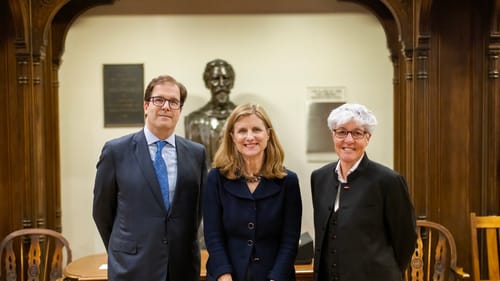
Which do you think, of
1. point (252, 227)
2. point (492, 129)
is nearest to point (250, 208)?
point (252, 227)

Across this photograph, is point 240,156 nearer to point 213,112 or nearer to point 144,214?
point 144,214

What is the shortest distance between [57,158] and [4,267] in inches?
38.8

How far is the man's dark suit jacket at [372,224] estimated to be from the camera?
2219 mm

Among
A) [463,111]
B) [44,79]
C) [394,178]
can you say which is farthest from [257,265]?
[44,79]

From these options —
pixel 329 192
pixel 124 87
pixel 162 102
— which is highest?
pixel 124 87

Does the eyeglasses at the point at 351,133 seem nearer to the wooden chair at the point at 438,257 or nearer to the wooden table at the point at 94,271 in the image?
the wooden table at the point at 94,271

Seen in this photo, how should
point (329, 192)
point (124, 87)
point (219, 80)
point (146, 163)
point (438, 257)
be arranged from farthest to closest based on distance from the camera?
point (124, 87)
point (219, 80)
point (438, 257)
point (146, 163)
point (329, 192)

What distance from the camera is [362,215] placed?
2225 millimetres

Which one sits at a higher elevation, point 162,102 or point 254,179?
point 162,102

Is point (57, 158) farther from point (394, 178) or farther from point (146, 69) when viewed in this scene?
point (394, 178)

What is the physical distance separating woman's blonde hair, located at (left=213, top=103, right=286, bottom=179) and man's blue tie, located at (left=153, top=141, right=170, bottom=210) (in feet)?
0.79

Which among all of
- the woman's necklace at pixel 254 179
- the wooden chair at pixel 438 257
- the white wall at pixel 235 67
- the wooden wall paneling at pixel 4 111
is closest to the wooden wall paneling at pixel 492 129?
the wooden chair at pixel 438 257

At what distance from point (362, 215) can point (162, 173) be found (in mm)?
846

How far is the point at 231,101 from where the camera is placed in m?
4.92
